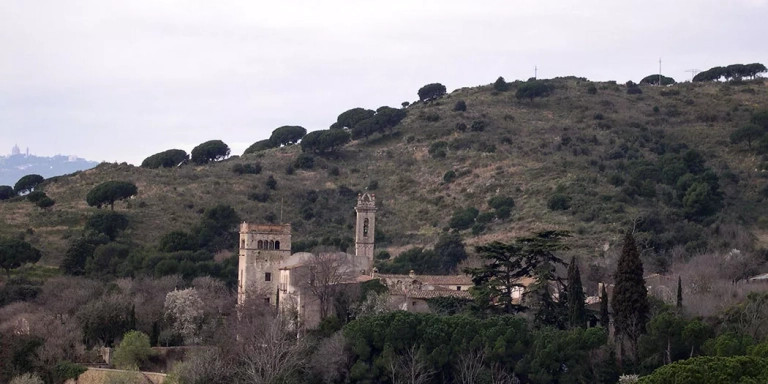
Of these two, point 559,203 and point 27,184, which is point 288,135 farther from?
point 559,203

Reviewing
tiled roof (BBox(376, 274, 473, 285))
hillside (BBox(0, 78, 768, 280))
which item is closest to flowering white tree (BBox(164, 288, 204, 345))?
tiled roof (BBox(376, 274, 473, 285))

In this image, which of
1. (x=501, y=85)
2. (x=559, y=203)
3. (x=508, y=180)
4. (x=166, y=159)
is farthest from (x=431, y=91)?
(x=559, y=203)

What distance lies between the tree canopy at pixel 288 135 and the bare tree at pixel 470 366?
6827 centimetres

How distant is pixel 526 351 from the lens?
1976 inches

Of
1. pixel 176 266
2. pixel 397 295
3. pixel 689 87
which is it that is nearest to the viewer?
pixel 397 295

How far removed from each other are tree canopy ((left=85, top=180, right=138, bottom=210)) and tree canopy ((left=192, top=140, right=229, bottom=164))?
17463 millimetres

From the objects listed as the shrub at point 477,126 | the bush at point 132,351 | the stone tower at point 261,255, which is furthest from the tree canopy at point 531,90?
the bush at point 132,351

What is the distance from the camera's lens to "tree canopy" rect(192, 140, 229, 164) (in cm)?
10769

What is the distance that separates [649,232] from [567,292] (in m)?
21.0

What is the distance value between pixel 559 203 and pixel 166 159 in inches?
1487

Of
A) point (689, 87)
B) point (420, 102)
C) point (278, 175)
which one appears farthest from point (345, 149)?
point (689, 87)

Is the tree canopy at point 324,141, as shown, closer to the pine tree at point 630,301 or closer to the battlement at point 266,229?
the battlement at point 266,229

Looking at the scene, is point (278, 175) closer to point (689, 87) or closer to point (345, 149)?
point (345, 149)

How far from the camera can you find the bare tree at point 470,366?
49094 mm
